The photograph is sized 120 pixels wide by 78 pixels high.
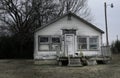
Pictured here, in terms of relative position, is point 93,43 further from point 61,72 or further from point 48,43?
point 61,72

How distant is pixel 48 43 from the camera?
27234mm

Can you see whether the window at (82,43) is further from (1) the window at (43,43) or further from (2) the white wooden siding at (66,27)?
(1) the window at (43,43)

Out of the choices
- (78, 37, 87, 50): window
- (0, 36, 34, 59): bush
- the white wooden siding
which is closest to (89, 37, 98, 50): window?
the white wooden siding

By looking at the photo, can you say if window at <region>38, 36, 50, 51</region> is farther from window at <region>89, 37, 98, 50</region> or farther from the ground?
the ground

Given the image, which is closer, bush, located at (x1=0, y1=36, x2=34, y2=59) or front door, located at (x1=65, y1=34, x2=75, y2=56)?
front door, located at (x1=65, y1=34, x2=75, y2=56)

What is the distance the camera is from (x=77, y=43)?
27.5 m

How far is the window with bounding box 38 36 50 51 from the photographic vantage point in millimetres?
27141

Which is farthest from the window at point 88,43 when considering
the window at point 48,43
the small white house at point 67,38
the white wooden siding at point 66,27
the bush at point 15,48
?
the bush at point 15,48

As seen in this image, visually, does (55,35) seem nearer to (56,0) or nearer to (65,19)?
(65,19)

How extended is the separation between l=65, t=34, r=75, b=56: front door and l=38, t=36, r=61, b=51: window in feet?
2.52

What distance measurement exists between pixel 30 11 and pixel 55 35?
12993 mm

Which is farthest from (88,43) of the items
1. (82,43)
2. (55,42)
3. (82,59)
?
(55,42)

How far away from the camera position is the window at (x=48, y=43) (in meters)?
27.1

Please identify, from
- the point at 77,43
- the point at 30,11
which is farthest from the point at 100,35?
the point at 30,11
